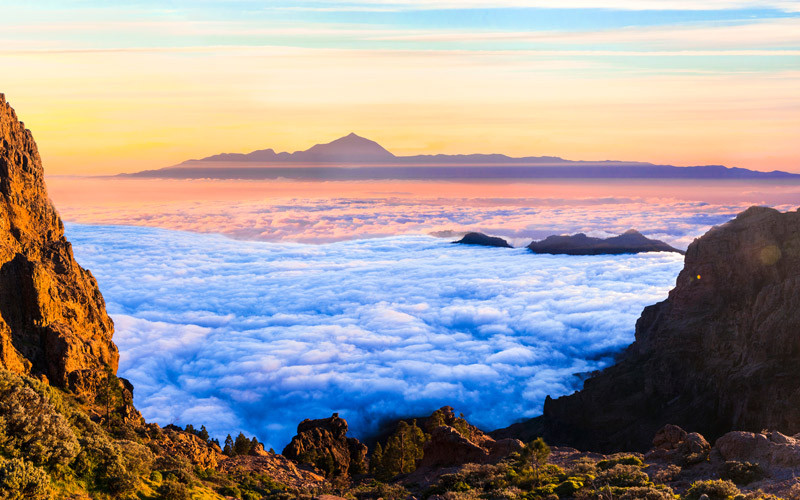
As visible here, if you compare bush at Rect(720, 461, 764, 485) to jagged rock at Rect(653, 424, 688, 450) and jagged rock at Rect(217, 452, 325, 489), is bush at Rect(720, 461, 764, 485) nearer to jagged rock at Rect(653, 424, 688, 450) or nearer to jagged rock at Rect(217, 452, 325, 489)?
jagged rock at Rect(653, 424, 688, 450)

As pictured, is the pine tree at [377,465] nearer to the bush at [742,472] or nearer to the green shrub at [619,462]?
the green shrub at [619,462]

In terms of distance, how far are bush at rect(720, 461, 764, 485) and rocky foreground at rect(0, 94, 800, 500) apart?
10 centimetres

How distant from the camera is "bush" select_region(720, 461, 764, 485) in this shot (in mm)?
37125

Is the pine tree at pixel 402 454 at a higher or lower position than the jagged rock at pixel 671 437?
lower

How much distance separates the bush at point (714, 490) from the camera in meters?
33.5

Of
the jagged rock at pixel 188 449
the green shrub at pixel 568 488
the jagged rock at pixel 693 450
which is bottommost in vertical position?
the jagged rock at pixel 188 449

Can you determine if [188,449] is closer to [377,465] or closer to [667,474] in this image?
[377,465]

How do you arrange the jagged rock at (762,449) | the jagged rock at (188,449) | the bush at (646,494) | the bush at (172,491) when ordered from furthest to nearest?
1. the jagged rock at (188,449)
2. the jagged rock at (762,449)
3. the bush at (172,491)
4. the bush at (646,494)

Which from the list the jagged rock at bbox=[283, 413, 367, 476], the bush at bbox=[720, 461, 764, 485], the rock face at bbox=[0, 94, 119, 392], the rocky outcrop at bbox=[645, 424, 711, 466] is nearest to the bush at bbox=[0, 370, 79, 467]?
the rock face at bbox=[0, 94, 119, 392]

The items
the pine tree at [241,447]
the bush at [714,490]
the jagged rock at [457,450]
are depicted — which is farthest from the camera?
the pine tree at [241,447]

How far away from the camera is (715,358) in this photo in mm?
89188

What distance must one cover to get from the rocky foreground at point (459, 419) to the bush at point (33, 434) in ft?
0.28

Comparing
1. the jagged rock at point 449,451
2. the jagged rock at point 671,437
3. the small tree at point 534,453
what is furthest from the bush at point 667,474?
the jagged rock at point 449,451

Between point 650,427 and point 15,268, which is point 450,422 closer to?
point 650,427
